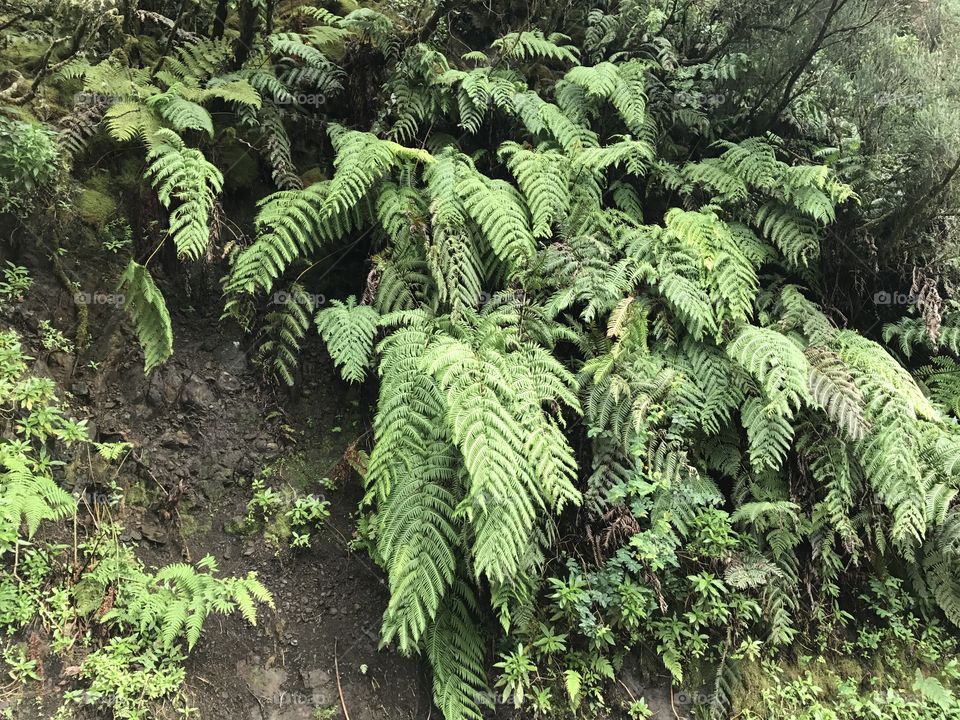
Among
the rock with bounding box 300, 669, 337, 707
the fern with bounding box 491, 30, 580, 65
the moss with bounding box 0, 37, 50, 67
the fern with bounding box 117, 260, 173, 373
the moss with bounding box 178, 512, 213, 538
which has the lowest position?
the rock with bounding box 300, 669, 337, 707

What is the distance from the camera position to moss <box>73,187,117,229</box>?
3736 mm

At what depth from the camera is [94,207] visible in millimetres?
3789

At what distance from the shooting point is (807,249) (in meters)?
4.35

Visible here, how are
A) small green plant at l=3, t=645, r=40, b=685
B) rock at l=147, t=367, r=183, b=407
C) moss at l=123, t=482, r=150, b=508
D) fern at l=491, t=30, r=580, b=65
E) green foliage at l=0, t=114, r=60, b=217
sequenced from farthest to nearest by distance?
fern at l=491, t=30, r=580, b=65, rock at l=147, t=367, r=183, b=407, moss at l=123, t=482, r=150, b=508, green foliage at l=0, t=114, r=60, b=217, small green plant at l=3, t=645, r=40, b=685

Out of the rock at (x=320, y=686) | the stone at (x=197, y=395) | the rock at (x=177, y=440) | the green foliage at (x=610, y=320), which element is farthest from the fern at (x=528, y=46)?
the rock at (x=320, y=686)

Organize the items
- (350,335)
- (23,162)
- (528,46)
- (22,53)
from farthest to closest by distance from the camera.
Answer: (528,46), (22,53), (350,335), (23,162)

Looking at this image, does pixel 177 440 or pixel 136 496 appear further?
pixel 177 440

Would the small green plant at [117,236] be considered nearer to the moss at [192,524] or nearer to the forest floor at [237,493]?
the forest floor at [237,493]

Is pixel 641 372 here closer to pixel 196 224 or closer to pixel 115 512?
pixel 196 224

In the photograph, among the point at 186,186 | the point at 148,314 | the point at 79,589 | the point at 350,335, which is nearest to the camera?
the point at 79,589

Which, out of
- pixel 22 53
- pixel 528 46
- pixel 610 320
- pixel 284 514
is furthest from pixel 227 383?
pixel 528 46

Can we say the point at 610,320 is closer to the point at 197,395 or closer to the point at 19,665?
the point at 197,395

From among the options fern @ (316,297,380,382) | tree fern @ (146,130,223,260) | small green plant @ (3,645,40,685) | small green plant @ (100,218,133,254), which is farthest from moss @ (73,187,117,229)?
small green plant @ (3,645,40,685)

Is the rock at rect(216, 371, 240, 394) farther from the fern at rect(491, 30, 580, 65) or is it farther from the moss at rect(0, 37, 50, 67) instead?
the fern at rect(491, 30, 580, 65)
